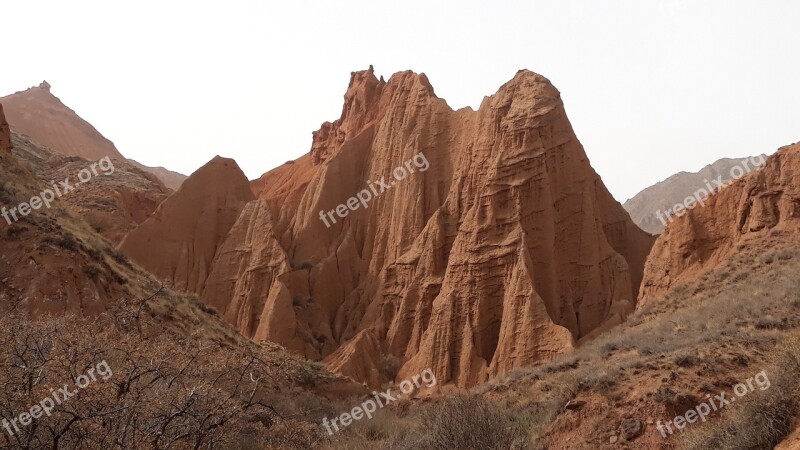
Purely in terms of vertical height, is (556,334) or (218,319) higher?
(218,319)

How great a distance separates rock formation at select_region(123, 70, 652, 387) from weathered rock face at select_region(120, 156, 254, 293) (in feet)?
1.07

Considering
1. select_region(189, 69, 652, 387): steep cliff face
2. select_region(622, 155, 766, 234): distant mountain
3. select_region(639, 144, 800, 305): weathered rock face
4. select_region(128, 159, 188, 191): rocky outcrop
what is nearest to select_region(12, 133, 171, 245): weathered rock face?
select_region(189, 69, 652, 387): steep cliff face

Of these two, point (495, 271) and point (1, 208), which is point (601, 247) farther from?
point (1, 208)

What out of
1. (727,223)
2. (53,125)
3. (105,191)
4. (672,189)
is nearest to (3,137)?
(727,223)

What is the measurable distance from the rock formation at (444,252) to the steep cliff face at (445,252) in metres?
0.10

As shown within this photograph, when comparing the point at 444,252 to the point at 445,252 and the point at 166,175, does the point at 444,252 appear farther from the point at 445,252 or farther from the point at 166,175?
the point at 166,175

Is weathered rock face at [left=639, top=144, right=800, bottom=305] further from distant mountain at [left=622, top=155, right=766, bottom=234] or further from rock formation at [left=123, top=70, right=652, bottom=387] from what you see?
distant mountain at [left=622, top=155, right=766, bottom=234]

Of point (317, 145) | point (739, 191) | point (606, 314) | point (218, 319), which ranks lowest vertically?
point (606, 314)

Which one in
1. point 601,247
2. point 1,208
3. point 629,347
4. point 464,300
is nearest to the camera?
point 1,208

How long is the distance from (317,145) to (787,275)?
51.3 meters

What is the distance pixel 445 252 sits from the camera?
40.1 meters

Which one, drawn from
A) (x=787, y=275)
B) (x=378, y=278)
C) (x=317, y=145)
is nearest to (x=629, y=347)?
(x=787, y=275)

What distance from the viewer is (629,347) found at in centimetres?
1606

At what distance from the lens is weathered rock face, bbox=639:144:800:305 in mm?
21656
